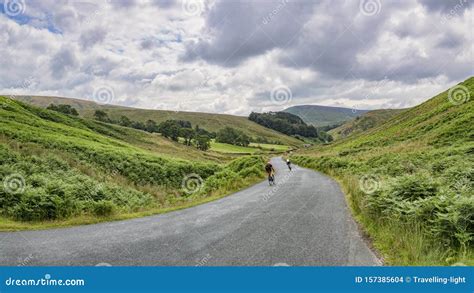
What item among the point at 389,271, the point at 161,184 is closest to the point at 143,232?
the point at 389,271

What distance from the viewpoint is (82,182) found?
870 inches

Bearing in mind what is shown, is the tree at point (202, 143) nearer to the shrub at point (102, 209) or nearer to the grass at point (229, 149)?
the grass at point (229, 149)

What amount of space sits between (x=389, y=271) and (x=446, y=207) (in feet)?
8.20

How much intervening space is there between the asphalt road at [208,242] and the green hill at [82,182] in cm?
211

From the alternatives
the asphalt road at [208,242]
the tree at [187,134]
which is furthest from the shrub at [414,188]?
the tree at [187,134]

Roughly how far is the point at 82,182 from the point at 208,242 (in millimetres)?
15178

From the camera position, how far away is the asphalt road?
8.20 m

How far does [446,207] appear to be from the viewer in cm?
849

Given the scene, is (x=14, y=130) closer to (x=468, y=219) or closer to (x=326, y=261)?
(x=326, y=261)

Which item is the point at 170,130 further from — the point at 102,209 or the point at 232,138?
the point at 102,209
